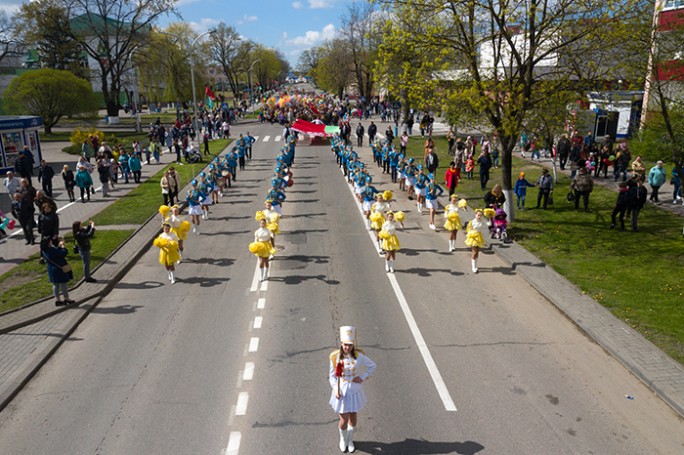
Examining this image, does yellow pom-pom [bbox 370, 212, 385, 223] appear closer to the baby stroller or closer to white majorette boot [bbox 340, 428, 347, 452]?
the baby stroller

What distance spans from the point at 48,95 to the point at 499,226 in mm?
40977

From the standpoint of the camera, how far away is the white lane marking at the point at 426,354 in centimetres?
783

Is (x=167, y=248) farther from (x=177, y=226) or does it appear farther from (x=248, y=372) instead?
(x=248, y=372)

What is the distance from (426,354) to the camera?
30.1 ft

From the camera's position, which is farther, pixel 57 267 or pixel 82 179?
pixel 82 179

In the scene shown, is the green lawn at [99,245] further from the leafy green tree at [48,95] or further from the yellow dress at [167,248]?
the leafy green tree at [48,95]

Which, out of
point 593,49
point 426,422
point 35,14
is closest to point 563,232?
point 593,49

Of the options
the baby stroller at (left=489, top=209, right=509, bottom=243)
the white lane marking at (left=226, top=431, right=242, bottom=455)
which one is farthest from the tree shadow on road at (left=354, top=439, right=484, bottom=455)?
the baby stroller at (left=489, top=209, right=509, bottom=243)

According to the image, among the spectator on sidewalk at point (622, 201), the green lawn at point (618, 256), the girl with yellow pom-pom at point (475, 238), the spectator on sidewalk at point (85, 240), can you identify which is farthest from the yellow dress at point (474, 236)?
the spectator on sidewalk at point (85, 240)

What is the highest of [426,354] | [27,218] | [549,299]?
[27,218]

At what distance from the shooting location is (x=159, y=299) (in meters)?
11.9

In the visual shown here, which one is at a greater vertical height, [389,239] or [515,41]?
[515,41]

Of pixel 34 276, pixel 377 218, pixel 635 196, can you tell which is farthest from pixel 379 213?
pixel 34 276

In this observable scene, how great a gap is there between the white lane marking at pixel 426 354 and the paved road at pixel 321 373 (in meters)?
0.04
